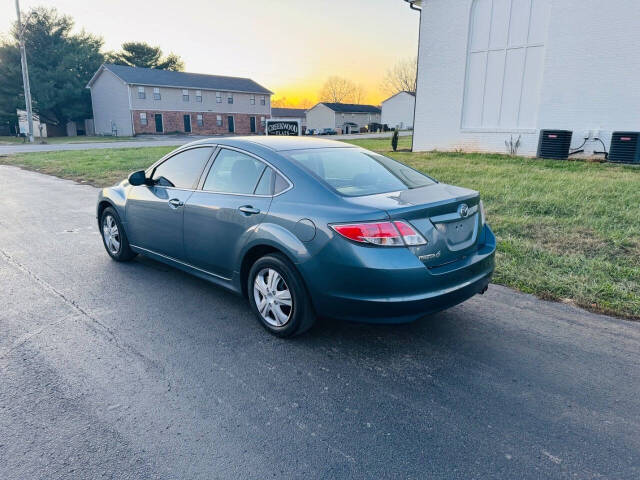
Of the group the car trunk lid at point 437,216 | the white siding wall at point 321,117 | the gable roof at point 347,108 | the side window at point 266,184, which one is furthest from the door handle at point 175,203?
the gable roof at point 347,108

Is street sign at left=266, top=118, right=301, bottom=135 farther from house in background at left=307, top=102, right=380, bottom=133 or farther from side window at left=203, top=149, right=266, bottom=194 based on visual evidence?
house in background at left=307, top=102, right=380, bottom=133

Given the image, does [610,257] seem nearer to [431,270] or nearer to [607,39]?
[431,270]

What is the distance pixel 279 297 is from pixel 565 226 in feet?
16.7

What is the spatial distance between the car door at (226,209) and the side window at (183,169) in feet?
0.70

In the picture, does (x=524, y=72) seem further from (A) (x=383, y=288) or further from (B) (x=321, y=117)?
(B) (x=321, y=117)

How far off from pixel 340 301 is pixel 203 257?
164cm

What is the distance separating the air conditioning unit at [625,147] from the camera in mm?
13477

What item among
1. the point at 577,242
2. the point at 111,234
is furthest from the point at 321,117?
the point at 111,234

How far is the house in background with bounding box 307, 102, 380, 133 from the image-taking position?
76.2 metres

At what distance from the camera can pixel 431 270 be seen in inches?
127

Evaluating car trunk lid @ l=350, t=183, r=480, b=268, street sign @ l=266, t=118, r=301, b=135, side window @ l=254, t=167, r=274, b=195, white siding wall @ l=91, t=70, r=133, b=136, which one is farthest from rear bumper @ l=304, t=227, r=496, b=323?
white siding wall @ l=91, t=70, r=133, b=136

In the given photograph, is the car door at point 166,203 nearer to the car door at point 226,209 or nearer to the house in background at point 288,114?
the car door at point 226,209

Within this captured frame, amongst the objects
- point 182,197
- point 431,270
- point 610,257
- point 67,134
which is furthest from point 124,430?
point 67,134

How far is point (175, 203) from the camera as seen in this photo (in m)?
4.54
